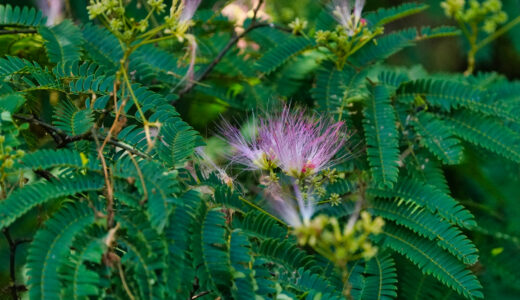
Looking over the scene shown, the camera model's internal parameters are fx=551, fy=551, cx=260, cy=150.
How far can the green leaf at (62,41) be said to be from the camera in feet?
6.75

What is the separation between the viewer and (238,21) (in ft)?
9.81

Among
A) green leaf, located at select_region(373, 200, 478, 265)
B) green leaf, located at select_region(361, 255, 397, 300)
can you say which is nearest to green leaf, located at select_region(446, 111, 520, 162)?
green leaf, located at select_region(373, 200, 478, 265)

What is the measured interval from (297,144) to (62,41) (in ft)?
3.37

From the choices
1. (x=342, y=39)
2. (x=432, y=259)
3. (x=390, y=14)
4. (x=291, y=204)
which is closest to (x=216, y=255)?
(x=291, y=204)

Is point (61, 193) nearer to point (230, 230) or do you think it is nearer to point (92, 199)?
point (92, 199)

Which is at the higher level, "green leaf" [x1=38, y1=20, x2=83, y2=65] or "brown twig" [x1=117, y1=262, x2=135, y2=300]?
"green leaf" [x1=38, y1=20, x2=83, y2=65]

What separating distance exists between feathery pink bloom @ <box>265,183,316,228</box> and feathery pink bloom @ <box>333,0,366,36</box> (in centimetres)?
78

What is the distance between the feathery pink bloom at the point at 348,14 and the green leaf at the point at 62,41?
1029 mm

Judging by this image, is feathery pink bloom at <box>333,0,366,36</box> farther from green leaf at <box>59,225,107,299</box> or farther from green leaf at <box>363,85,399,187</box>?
green leaf at <box>59,225,107,299</box>

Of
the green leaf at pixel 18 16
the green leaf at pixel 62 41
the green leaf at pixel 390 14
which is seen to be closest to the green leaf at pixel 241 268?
the green leaf at pixel 62 41

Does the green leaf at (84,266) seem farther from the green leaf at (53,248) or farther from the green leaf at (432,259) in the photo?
the green leaf at (432,259)

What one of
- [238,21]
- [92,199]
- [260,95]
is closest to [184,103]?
[260,95]

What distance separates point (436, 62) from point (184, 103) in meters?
2.82

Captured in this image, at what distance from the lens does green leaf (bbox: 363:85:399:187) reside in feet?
6.56
